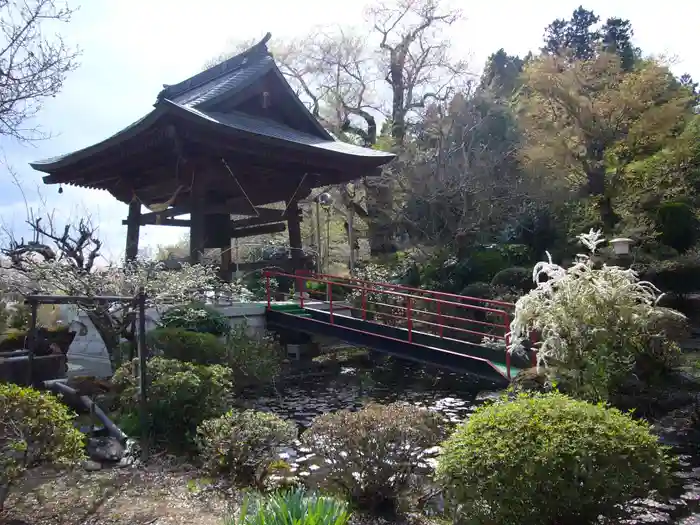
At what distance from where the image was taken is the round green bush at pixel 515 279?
16453 millimetres

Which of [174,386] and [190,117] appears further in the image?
[190,117]

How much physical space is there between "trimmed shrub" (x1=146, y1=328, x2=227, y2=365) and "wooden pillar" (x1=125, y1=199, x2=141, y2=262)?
12.7 ft

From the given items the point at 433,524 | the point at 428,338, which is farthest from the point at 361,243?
the point at 433,524

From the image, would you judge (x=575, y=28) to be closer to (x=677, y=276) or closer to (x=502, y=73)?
(x=502, y=73)

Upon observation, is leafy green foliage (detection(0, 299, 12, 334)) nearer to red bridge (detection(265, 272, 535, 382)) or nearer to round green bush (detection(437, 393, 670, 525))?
red bridge (detection(265, 272, 535, 382))

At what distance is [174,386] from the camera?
6.75 m

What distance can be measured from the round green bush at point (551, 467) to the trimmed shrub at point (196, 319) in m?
7.38

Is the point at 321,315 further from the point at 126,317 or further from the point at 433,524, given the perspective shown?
the point at 433,524

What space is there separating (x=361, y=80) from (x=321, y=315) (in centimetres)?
1887

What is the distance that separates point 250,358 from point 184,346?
1.53 m

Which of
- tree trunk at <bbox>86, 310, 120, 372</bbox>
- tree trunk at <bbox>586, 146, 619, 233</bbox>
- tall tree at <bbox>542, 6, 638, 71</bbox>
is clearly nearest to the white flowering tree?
tree trunk at <bbox>86, 310, 120, 372</bbox>

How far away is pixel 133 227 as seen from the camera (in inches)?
533

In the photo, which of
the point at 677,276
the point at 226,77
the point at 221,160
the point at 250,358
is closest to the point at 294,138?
the point at 221,160

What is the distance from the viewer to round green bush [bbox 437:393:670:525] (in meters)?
3.64
